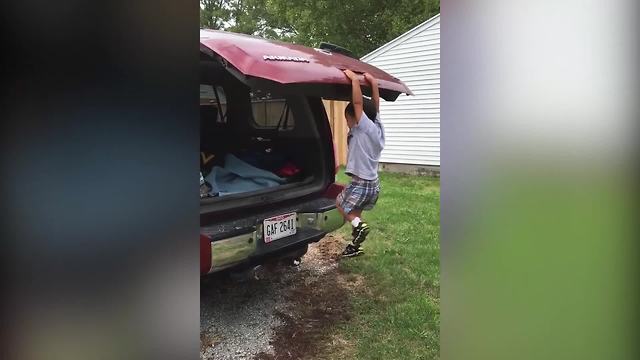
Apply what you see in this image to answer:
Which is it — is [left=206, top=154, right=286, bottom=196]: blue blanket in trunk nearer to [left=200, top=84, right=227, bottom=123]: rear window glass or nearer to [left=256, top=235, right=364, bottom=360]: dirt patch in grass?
[left=200, top=84, right=227, bottom=123]: rear window glass

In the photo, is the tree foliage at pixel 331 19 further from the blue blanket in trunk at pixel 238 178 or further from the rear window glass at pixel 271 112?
the blue blanket in trunk at pixel 238 178

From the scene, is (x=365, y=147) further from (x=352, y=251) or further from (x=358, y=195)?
(x=352, y=251)

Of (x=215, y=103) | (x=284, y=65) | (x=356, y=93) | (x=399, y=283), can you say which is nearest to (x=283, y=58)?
(x=284, y=65)

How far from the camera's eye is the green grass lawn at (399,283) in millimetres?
2137

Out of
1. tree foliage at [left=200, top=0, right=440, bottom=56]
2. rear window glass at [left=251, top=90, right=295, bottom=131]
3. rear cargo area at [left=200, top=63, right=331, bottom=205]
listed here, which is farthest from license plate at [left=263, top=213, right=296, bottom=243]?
tree foliage at [left=200, top=0, right=440, bottom=56]

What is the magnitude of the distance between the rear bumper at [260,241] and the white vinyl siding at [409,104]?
6.35ft

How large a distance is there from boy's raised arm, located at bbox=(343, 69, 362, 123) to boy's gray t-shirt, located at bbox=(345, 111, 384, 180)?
12cm

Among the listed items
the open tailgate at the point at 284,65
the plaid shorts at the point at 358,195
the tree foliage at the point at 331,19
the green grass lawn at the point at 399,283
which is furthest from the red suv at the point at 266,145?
the tree foliage at the point at 331,19

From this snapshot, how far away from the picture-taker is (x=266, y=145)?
317 cm

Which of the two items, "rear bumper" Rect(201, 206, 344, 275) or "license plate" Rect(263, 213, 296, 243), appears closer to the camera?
"rear bumper" Rect(201, 206, 344, 275)

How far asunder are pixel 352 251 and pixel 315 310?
85 cm

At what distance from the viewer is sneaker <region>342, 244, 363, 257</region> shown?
132 inches
